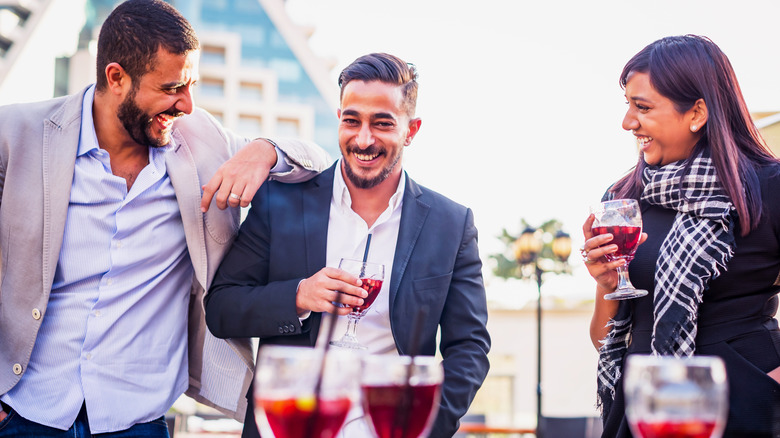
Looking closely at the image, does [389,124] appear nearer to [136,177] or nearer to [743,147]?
[136,177]

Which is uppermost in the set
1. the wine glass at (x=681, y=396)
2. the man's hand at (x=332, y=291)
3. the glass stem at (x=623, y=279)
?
the glass stem at (x=623, y=279)

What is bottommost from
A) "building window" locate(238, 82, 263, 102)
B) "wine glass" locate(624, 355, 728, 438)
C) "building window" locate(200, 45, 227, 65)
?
"wine glass" locate(624, 355, 728, 438)

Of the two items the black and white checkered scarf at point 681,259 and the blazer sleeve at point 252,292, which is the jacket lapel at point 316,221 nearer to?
the blazer sleeve at point 252,292

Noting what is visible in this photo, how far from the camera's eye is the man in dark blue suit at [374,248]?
2.26 meters

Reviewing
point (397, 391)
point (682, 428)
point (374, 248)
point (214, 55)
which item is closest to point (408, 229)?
point (374, 248)

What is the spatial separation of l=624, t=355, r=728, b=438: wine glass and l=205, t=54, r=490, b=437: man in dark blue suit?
1207mm

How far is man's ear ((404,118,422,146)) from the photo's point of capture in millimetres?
2762

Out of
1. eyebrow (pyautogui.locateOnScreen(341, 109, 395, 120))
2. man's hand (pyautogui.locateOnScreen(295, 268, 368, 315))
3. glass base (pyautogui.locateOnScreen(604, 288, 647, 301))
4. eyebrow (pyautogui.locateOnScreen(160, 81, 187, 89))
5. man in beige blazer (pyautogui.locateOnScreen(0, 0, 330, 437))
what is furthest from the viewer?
eyebrow (pyautogui.locateOnScreen(341, 109, 395, 120))

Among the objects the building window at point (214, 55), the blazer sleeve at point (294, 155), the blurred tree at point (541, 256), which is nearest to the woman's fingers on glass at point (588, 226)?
the blazer sleeve at point (294, 155)

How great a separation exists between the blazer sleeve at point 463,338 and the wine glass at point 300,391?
115 cm

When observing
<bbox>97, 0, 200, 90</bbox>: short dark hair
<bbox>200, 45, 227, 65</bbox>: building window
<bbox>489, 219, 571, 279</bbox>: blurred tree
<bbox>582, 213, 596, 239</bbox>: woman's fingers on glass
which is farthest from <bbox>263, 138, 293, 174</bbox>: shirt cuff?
<bbox>200, 45, 227, 65</bbox>: building window

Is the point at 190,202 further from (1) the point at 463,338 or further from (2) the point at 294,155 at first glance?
(1) the point at 463,338

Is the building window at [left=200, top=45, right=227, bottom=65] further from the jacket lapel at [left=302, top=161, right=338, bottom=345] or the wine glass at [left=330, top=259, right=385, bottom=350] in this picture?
the wine glass at [left=330, top=259, right=385, bottom=350]

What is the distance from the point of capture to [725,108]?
2.25m
